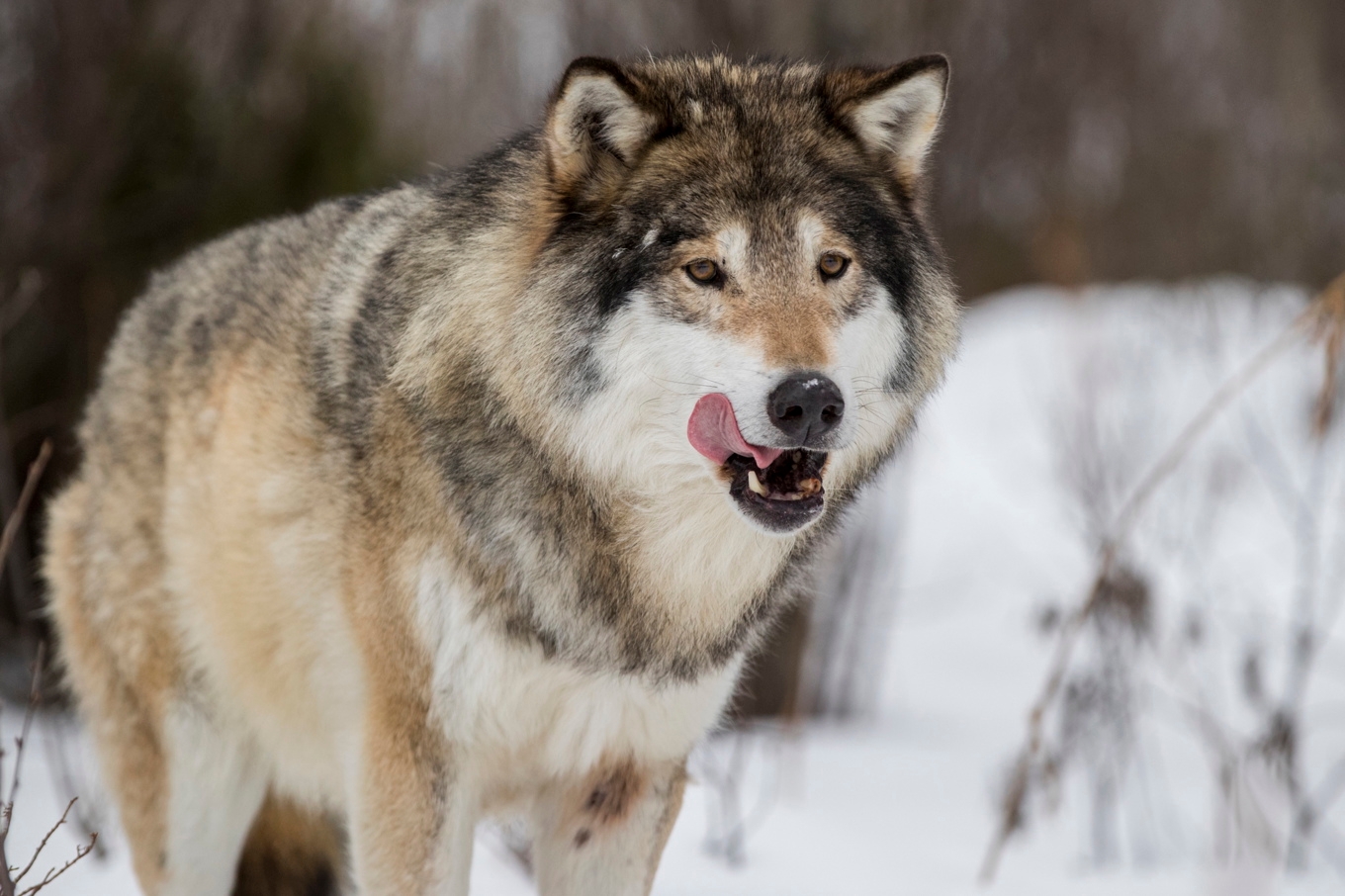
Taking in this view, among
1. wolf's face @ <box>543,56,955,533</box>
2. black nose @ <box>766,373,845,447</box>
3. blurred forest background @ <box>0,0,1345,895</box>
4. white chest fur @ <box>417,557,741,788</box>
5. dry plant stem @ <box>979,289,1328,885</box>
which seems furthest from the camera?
blurred forest background @ <box>0,0,1345,895</box>

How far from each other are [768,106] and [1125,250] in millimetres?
13233

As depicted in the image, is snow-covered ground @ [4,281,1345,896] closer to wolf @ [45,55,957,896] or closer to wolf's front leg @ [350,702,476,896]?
wolf @ [45,55,957,896]

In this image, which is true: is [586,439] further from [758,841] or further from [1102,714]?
[1102,714]

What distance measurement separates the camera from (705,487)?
8.66 feet

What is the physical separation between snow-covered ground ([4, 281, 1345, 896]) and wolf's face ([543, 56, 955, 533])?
1.05 m

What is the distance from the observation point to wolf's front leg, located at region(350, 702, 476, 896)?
270 cm

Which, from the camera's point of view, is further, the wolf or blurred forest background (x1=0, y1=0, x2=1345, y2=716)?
blurred forest background (x1=0, y1=0, x2=1345, y2=716)

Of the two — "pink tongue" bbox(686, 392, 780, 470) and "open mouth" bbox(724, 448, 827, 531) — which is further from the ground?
"pink tongue" bbox(686, 392, 780, 470)

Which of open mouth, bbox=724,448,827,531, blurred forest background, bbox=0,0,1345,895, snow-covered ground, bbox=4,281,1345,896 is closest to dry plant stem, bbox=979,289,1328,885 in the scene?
blurred forest background, bbox=0,0,1345,895

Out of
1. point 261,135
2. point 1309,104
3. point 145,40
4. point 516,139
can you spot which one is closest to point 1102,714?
point 516,139

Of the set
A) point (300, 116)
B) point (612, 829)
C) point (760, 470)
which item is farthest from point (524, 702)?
point (300, 116)

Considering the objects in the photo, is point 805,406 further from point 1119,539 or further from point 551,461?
point 1119,539

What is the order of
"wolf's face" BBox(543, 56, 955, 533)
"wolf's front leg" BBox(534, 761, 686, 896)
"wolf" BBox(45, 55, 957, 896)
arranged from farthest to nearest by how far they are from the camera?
1. "wolf's front leg" BBox(534, 761, 686, 896)
2. "wolf" BBox(45, 55, 957, 896)
3. "wolf's face" BBox(543, 56, 955, 533)

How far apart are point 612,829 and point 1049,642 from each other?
14.0 feet
